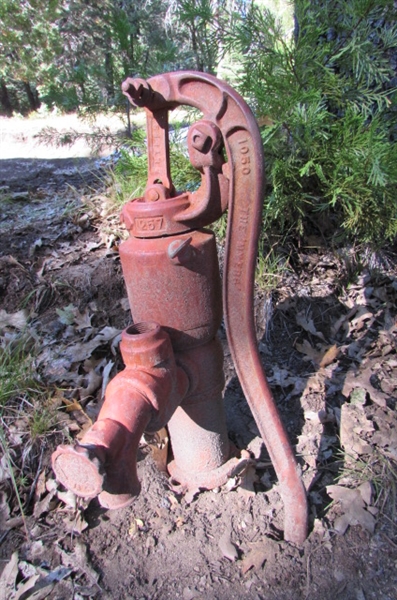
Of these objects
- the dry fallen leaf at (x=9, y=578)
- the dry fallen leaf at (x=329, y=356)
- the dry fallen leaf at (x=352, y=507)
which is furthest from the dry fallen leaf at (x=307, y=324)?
the dry fallen leaf at (x=9, y=578)

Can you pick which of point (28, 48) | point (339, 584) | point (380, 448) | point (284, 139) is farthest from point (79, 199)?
point (28, 48)

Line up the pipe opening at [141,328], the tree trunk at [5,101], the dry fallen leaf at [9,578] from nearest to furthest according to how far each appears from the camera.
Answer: the pipe opening at [141,328], the dry fallen leaf at [9,578], the tree trunk at [5,101]

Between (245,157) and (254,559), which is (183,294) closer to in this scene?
(245,157)

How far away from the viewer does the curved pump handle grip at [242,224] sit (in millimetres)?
1036

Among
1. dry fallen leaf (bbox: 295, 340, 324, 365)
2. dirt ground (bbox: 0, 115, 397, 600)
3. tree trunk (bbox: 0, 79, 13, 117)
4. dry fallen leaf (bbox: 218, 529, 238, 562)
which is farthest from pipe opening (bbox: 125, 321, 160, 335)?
tree trunk (bbox: 0, 79, 13, 117)

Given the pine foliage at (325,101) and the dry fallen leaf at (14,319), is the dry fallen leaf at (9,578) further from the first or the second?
the pine foliage at (325,101)

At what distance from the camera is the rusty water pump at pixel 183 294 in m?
0.97

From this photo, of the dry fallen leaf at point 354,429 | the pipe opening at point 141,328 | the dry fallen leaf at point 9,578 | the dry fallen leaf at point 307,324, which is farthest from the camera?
the dry fallen leaf at point 307,324

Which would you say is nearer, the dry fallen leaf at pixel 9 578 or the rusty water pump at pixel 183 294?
the rusty water pump at pixel 183 294

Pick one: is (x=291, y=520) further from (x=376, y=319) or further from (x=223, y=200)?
(x=376, y=319)

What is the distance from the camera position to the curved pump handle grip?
40.8 inches

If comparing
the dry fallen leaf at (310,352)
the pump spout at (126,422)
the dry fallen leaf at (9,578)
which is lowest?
the dry fallen leaf at (9,578)

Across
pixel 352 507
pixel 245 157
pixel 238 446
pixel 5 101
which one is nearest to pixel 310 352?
pixel 238 446

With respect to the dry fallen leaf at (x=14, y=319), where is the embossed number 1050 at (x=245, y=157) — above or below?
above
